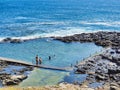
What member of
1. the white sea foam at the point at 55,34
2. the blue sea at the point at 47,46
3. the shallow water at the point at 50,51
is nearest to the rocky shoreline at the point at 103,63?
the blue sea at the point at 47,46

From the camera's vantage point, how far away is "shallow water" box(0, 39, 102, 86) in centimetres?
5353

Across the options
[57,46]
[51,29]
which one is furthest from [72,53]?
[51,29]

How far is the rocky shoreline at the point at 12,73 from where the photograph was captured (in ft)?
169

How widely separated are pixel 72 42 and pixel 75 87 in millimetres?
37423

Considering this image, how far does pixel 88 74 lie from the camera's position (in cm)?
5547

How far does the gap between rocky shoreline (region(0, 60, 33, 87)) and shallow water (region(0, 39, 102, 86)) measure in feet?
3.83

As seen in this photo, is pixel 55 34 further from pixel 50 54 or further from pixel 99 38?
pixel 50 54

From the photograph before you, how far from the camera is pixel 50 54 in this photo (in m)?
71.2

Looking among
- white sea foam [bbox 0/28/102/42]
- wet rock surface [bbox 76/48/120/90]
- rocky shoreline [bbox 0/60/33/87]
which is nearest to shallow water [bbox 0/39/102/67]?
wet rock surface [bbox 76/48/120/90]

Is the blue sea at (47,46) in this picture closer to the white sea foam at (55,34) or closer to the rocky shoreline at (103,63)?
the white sea foam at (55,34)

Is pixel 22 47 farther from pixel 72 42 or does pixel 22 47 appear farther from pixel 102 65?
pixel 102 65

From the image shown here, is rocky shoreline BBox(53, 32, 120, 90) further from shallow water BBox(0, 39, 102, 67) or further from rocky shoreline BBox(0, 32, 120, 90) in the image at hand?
shallow water BBox(0, 39, 102, 67)

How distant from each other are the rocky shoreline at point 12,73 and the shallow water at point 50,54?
1168 millimetres

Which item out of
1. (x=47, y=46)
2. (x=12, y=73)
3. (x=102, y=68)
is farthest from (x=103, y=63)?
(x=47, y=46)
